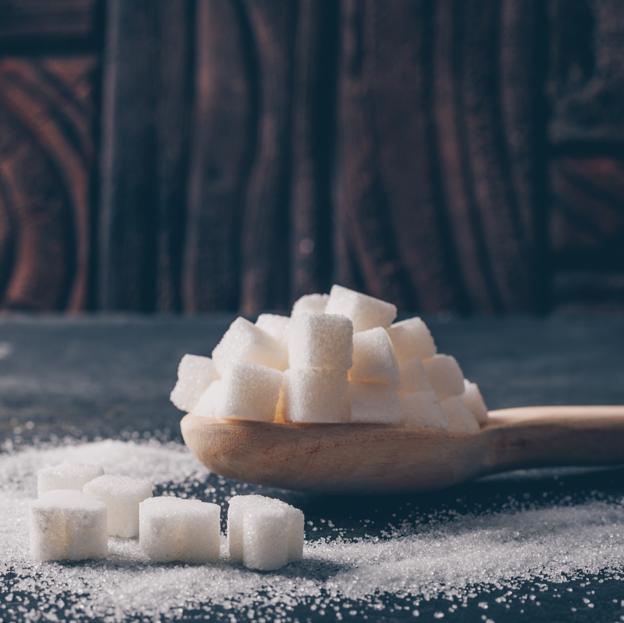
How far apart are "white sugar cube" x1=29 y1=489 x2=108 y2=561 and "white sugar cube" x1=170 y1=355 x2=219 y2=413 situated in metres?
0.18

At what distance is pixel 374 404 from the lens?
688 millimetres

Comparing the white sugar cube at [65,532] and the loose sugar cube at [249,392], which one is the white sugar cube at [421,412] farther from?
the white sugar cube at [65,532]

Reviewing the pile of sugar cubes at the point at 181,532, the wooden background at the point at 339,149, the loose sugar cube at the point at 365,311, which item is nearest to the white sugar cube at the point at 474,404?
the loose sugar cube at the point at 365,311

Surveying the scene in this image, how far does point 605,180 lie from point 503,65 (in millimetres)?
398

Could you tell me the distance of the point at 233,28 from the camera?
252cm

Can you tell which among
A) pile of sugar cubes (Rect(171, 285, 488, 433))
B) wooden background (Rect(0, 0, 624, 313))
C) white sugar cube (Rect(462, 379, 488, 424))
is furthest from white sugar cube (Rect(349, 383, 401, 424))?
wooden background (Rect(0, 0, 624, 313))

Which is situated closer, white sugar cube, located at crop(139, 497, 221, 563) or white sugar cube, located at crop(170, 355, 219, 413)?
white sugar cube, located at crop(139, 497, 221, 563)

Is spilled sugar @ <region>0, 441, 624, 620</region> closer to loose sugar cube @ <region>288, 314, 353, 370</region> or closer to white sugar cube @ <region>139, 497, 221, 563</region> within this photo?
white sugar cube @ <region>139, 497, 221, 563</region>

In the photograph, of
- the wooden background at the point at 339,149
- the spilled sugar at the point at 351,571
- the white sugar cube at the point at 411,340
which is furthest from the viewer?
the wooden background at the point at 339,149

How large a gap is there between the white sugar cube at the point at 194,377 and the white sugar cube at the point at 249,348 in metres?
0.02

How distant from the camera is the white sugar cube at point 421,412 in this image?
714 millimetres

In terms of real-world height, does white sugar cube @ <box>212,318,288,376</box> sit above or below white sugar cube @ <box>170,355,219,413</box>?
above

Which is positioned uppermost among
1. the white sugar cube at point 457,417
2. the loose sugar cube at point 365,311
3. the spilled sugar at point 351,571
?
the loose sugar cube at point 365,311

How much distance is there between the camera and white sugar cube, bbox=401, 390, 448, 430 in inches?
28.1
